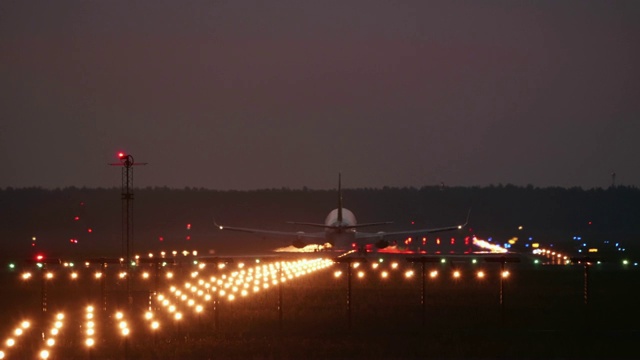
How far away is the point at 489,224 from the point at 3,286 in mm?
135673

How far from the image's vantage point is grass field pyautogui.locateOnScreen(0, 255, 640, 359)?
2225 centimetres

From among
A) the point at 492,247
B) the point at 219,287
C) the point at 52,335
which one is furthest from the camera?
the point at 492,247

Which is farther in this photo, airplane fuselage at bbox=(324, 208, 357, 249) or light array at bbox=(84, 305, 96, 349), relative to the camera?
airplane fuselage at bbox=(324, 208, 357, 249)

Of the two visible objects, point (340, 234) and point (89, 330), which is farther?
point (340, 234)

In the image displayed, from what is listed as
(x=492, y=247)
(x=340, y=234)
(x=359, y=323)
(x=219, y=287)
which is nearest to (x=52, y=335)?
(x=359, y=323)

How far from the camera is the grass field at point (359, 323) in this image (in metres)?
22.2

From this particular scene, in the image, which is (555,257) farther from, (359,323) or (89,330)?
(89,330)

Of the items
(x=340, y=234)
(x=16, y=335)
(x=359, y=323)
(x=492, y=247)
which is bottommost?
(x=492, y=247)

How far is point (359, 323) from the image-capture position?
1104 inches

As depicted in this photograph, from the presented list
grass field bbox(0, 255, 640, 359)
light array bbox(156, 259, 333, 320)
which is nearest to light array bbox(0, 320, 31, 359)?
grass field bbox(0, 255, 640, 359)

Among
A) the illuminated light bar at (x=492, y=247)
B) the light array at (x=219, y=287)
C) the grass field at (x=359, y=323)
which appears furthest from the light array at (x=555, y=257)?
the grass field at (x=359, y=323)

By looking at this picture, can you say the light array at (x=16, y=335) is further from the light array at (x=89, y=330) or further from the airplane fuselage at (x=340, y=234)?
the airplane fuselage at (x=340, y=234)

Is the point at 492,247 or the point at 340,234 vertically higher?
the point at 340,234

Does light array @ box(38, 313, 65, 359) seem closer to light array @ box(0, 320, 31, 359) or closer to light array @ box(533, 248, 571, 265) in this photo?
light array @ box(0, 320, 31, 359)
